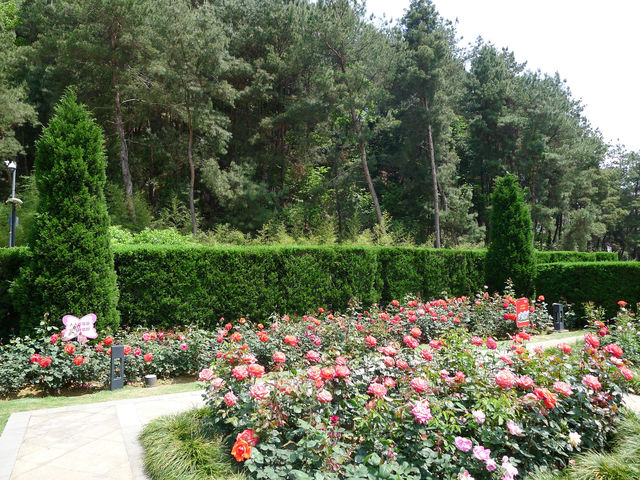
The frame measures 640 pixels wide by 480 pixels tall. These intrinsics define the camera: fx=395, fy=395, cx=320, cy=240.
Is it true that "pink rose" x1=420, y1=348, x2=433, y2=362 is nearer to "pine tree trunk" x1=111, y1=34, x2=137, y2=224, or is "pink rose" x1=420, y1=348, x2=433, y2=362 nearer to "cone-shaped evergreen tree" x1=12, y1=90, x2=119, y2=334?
A: "cone-shaped evergreen tree" x1=12, y1=90, x2=119, y2=334

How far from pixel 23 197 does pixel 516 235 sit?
55.9ft

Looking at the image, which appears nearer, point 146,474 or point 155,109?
point 146,474

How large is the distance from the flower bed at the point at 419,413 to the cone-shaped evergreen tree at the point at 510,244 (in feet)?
23.7

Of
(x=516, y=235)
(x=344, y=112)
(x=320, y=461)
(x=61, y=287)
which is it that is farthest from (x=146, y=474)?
(x=344, y=112)

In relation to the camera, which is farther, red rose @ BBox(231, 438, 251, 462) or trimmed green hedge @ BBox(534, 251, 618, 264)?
trimmed green hedge @ BBox(534, 251, 618, 264)

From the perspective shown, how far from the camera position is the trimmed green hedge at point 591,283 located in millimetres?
8734

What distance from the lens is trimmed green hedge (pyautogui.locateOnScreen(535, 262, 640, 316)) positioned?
8734 millimetres

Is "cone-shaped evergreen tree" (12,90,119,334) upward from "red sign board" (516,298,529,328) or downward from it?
upward

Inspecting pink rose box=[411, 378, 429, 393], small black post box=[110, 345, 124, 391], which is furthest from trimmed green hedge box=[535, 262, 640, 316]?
small black post box=[110, 345, 124, 391]

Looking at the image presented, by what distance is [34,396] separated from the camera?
4871 millimetres

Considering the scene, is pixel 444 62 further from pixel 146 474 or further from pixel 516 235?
pixel 146 474

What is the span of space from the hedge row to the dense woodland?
637cm

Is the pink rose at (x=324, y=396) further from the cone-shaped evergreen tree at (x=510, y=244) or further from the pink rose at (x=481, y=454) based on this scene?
the cone-shaped evergreen tree at (x=510, y=244)

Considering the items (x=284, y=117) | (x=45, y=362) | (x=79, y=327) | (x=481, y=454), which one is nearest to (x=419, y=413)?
(x=481, y=454)
